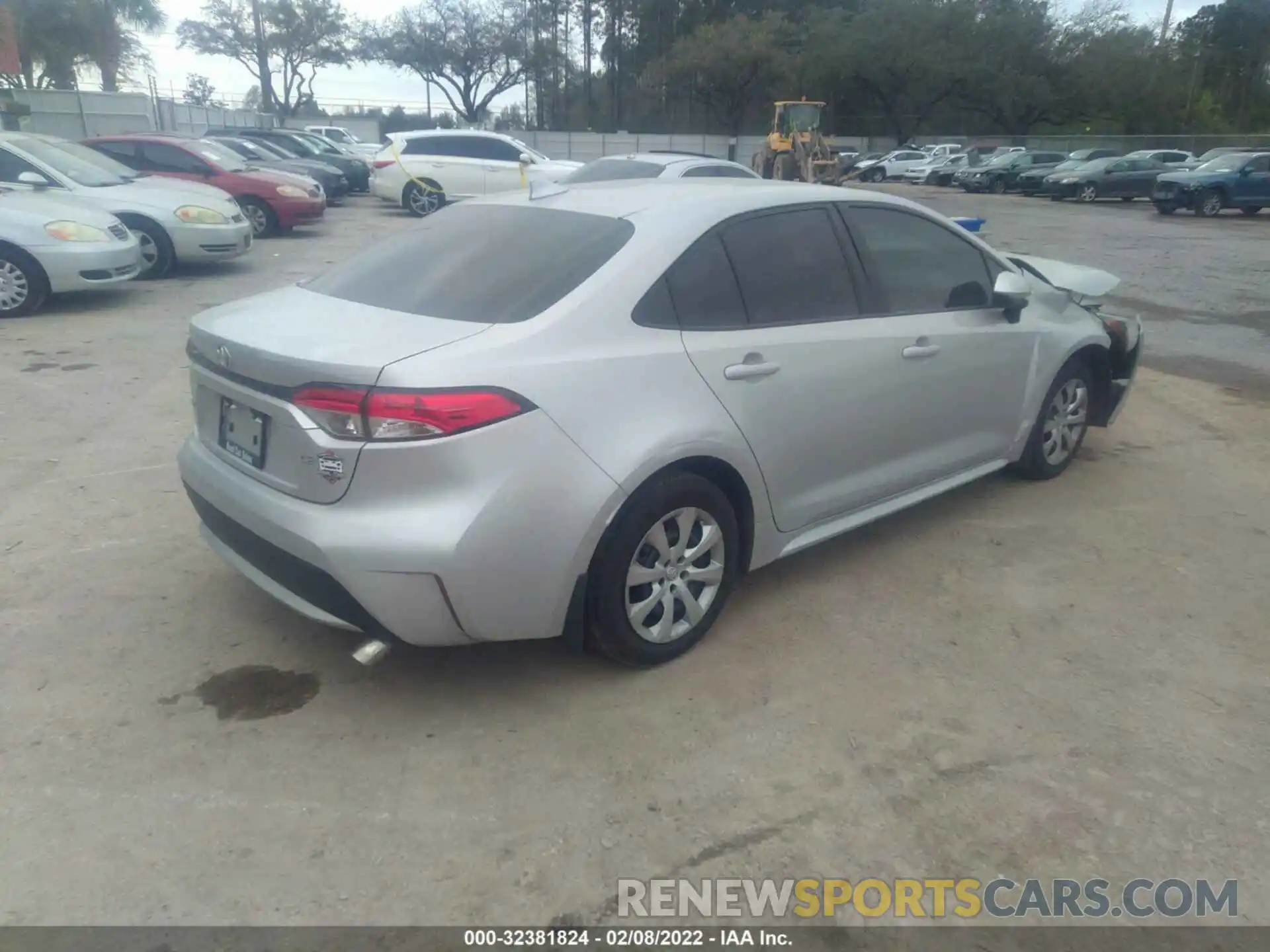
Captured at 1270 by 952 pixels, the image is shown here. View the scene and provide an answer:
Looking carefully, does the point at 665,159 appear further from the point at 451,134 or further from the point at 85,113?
the point at 85,113

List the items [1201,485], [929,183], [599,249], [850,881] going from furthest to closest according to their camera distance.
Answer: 1. [929,183]
2. [1201,485]
3. [599,249]
4. [850,881]

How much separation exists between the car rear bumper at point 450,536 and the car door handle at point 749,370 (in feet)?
2.24

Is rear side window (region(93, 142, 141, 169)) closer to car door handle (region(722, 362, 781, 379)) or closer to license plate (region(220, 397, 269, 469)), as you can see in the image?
license plate (region(220, 397, 269, 469))

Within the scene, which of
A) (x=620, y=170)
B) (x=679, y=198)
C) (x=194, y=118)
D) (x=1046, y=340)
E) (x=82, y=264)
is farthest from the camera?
(x=194, y=118)

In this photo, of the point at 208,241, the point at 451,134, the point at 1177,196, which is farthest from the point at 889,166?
the point at 208,241

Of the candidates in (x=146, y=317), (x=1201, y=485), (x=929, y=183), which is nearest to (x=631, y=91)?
(x=929, y=183)

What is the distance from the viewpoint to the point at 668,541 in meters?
3.45

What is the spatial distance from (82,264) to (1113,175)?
29356 millimetres

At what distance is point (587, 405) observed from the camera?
10.3 feet

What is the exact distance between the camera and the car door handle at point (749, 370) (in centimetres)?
355

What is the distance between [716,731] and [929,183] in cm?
4125

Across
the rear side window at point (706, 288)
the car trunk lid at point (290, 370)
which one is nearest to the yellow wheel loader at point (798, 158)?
the rear side window at point (706, 288)

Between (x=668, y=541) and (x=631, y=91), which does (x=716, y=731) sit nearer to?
(x=668, y=541)

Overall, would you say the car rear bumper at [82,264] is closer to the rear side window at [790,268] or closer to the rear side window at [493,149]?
the rear side window at [790,268]
